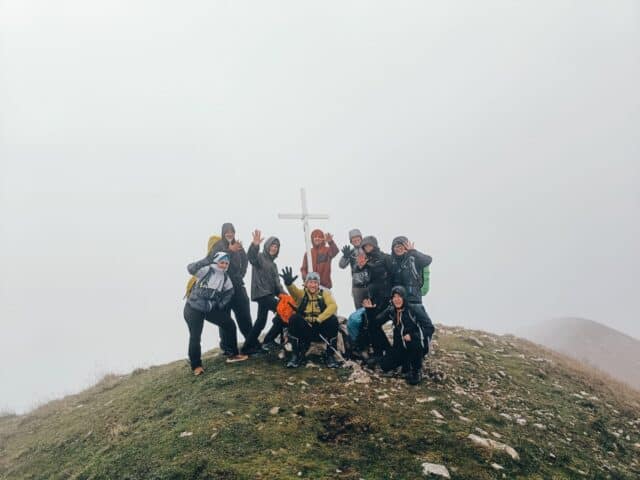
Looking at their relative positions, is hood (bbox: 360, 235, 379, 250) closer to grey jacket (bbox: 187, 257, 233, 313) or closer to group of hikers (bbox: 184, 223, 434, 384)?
group of hikers (bbox: 184, 223, 434, 384)

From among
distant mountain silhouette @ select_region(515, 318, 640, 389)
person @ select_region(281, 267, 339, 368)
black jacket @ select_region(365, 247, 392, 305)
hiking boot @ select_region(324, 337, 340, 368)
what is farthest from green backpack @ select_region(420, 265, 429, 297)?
distant mountain silhouette @ select_region(515, 318, 640, 389)

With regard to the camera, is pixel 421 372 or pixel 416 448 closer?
pixel 416 448

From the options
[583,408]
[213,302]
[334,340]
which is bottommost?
[583,408]

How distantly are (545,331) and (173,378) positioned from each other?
6094cm

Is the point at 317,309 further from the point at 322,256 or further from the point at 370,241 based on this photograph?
the point at 322,256

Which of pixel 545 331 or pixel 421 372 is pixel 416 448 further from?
pixel 545 331

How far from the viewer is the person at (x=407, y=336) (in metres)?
8.93

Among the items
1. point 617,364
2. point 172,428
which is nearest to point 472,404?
point 172,428

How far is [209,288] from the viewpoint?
30.9 ft

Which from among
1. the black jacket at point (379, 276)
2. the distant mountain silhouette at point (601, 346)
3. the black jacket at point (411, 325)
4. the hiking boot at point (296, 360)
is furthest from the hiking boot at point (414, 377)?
the distant mountain silhouette at point (601, 346)

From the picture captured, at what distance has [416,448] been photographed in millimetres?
6379

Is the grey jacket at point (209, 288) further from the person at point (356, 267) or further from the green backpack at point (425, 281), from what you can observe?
the green backpack at point (425, 281)

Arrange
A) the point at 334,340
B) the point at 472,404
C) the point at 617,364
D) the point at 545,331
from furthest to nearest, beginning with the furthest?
1. the point at 545,331
2. the point at 617,364
3. the point at 334,340
4. the point at 472,404

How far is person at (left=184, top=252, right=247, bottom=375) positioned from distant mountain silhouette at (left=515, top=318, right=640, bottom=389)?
30.5 metres
